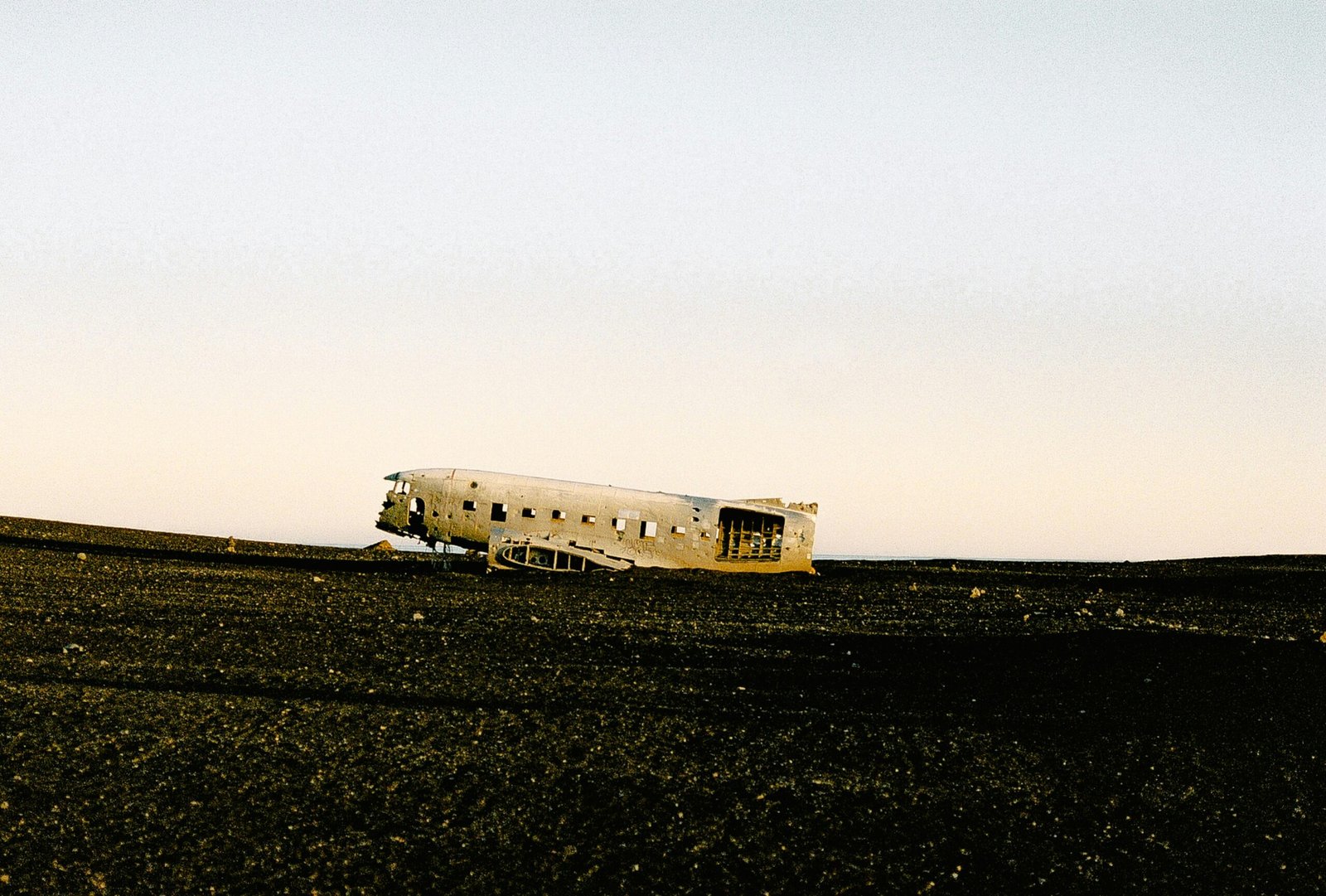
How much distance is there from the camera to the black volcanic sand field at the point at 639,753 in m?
12.4

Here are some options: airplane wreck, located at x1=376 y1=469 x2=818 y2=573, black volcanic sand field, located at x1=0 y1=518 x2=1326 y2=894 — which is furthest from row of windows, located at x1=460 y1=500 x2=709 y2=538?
black volcanic sand field, located at x1=0 y1=518 x2=1326 y2=894

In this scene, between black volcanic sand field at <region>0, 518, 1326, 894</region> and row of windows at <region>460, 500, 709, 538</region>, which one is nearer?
black volcanic sand field at <region>0, 518, 1326, 894</region>

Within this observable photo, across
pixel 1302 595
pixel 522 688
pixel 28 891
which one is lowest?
pixel 28 891

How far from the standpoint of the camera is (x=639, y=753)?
15.6m

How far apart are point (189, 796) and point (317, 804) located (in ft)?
5.23

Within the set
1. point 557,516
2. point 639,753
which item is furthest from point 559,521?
point 639,753

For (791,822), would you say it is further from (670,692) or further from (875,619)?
(875,619)

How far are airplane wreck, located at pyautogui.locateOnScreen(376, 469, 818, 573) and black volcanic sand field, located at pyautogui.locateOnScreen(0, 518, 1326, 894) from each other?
42.9 feet

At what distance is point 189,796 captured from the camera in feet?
44.7

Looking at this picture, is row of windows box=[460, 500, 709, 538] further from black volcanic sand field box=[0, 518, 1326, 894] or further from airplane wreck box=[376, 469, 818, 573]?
black volcanic sand field box=[0, 518, 1326, 894]

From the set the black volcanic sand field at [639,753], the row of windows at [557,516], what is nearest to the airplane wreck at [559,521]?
the row of windows at [557,516]

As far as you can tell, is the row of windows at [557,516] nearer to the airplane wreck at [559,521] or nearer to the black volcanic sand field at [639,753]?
the airplane wreck at [559,521]

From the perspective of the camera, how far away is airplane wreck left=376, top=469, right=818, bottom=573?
40562 millimetres

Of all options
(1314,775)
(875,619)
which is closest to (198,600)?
(875,619)
